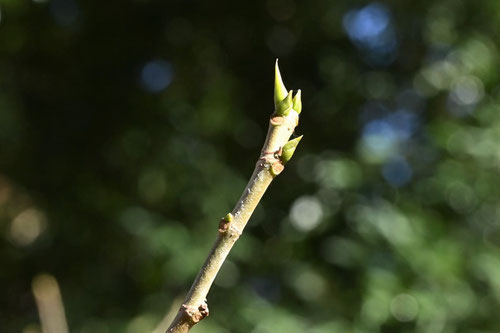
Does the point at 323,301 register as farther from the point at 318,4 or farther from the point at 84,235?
the point at 318,4

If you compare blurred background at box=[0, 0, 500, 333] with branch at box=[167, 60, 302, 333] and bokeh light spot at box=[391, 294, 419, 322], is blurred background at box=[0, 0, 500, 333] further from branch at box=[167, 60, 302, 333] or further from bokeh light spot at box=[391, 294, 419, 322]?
branch at box=[167, 60, 302, 333]

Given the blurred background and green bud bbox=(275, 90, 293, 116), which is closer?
green bud bbox=(275, 90, 293, 116)

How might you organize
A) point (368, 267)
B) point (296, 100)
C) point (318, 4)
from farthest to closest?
1. point (318, 4)
2. point (368, 267)
3. point (296, 100)

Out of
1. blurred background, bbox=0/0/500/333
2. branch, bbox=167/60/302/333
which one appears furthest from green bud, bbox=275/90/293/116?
blurred background, bbox=0/0/500/333

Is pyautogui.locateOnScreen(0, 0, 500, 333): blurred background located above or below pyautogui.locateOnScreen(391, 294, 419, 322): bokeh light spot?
above

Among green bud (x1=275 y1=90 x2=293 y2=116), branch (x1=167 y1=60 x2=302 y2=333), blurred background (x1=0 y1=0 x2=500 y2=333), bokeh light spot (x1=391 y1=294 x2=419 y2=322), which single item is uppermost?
blurred background (x1=0 y1=0 x2=500 y2=333)

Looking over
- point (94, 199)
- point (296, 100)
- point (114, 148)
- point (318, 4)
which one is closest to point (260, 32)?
point (318, 4)

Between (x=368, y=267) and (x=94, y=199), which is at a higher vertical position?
(x=94, y=199)

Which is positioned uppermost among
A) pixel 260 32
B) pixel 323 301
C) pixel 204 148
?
pixel 260 32
